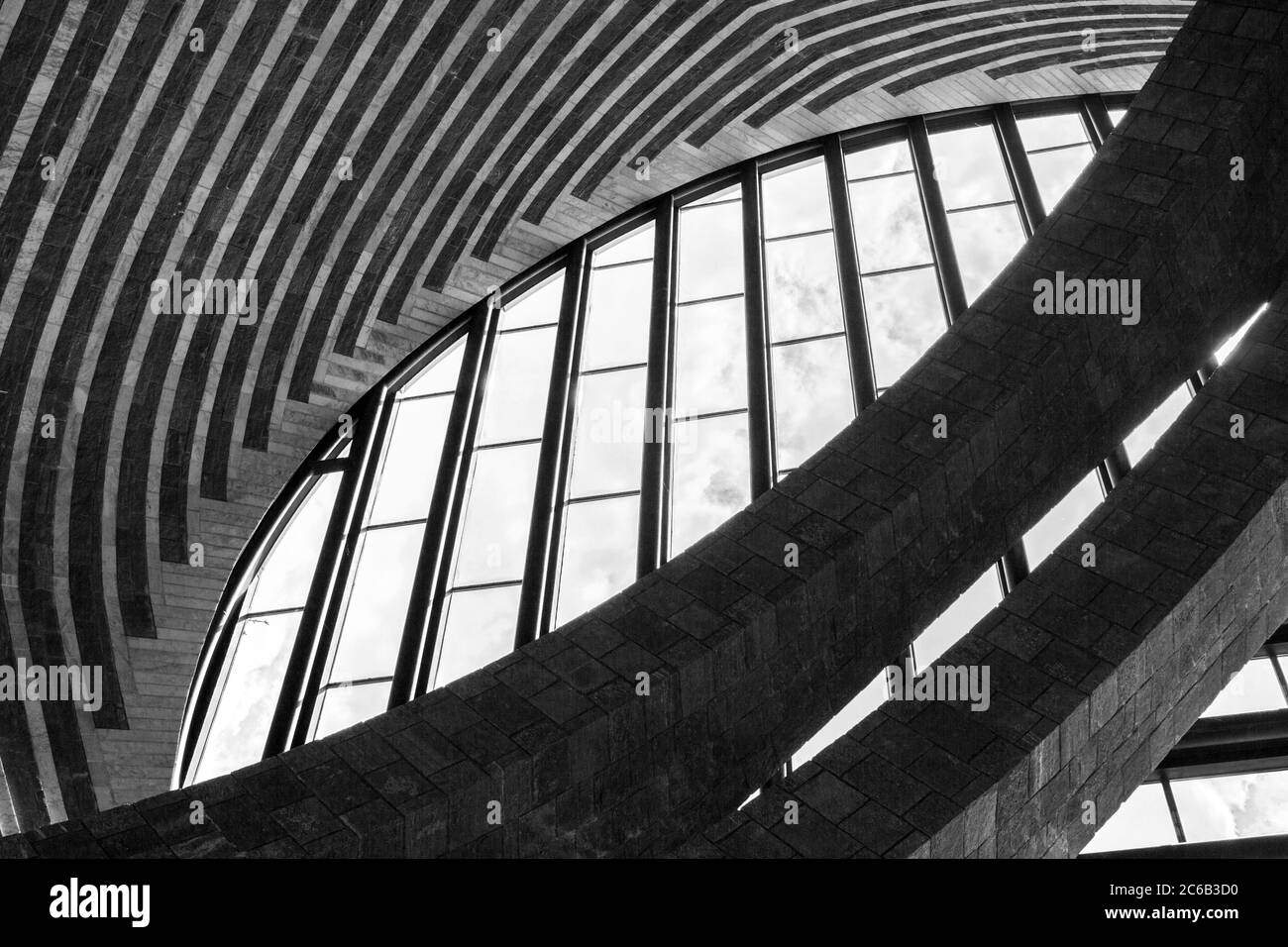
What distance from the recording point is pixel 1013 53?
1600 centimetres

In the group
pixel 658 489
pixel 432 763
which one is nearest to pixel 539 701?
pixel 432 763

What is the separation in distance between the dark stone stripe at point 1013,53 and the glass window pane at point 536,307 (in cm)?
517

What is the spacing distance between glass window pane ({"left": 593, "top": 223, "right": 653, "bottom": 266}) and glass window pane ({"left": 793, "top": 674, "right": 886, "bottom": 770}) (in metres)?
8.10

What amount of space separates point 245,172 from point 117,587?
4.94 m

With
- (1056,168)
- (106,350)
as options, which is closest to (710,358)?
(1056,168)

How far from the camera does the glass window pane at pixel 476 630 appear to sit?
12273 mm

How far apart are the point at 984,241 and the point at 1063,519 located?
4.39 metres

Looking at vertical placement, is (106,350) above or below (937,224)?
below

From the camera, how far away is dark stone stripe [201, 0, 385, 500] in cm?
1412

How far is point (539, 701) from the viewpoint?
6.53 metres

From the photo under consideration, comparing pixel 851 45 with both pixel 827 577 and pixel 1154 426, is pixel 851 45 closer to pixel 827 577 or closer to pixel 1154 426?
pixel 1154 426

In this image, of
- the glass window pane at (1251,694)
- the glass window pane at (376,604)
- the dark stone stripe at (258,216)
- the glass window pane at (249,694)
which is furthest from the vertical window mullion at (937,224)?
the glass window pane at (249,694)

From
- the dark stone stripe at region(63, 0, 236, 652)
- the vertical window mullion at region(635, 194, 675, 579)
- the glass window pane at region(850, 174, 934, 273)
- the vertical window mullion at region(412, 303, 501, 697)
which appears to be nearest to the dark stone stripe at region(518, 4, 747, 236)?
the vertical window mullion at region(635, 194, 675, 579)

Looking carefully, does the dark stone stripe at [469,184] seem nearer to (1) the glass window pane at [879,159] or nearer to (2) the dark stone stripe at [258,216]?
(2) the dark stone stripe at [258,216]
